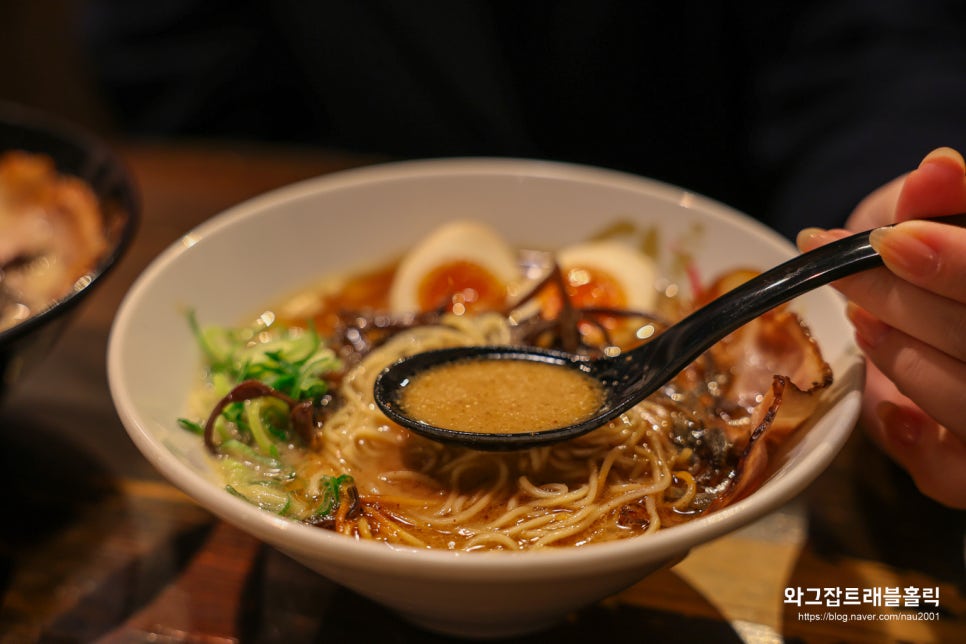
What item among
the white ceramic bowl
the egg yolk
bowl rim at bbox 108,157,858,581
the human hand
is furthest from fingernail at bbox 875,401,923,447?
the egg yolk

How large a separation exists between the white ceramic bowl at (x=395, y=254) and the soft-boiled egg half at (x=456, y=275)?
124 millimetres

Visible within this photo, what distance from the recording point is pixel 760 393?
147 cm

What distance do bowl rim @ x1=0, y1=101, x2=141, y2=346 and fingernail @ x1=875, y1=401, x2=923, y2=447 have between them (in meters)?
1.54

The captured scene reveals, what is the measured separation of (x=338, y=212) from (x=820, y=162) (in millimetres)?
→ 1512

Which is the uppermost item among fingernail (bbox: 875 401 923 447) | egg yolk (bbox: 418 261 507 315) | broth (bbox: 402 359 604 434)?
broth (bbox: 402 359 604 434)

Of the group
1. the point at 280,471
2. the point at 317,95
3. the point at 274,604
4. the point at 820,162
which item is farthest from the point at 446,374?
the point at 317,95

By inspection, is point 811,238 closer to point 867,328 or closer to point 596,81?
point 867,328

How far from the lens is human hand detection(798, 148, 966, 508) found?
1.03 metres

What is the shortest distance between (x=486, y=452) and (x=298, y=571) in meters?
0.43

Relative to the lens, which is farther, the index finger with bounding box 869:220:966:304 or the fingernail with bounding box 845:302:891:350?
the fingernail with bounding box 845:302:891:350

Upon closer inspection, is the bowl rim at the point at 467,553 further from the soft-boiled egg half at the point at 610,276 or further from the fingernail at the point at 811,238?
the soft-boiled egg half at the point at 610,276

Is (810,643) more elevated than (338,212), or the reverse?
(338,212)

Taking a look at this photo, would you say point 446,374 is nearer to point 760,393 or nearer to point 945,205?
point 760,393

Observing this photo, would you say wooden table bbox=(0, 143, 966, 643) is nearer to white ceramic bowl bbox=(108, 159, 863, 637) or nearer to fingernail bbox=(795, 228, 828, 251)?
white ceramic bowl bbox=(108, 159, 863, 637)
